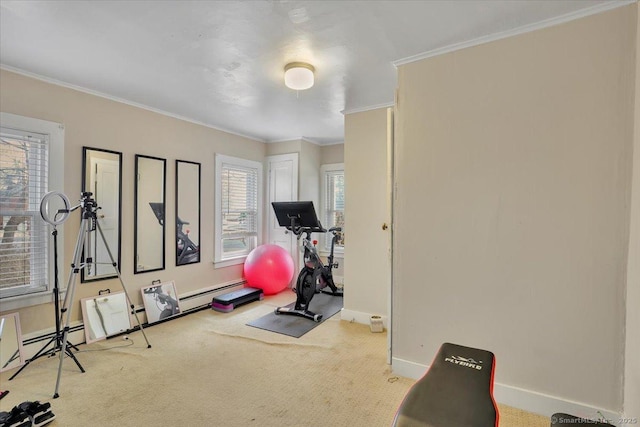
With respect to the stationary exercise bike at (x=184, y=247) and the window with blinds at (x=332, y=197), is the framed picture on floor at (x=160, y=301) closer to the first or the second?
the stationary exercise bike at (x=184, y=247)

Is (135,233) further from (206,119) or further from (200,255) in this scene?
(206,119)

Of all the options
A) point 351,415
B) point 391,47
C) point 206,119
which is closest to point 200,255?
point 206,119

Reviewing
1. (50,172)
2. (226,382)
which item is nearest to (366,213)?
(226,382)

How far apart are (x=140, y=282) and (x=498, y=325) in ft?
11.9

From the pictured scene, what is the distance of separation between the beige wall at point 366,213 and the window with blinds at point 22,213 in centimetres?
302


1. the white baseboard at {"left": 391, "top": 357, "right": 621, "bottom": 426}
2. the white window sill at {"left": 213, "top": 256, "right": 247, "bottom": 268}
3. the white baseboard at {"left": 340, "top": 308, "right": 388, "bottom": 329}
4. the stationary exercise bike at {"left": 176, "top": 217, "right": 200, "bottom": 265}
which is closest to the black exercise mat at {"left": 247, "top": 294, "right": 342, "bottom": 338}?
the white baseboard at {"left": 340, "top": 308, "right": 388, "bottom": 329}

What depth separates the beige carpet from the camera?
2.05m

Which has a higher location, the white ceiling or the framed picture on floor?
the white ceiling

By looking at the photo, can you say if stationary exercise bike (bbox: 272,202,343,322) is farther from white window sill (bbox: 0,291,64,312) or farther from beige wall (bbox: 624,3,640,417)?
beige wall (bbox: 624,3,640,417)

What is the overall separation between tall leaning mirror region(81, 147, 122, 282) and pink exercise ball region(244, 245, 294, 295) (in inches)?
71.8

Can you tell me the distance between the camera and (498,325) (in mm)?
2178

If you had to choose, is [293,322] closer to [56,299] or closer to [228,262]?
[228,262]

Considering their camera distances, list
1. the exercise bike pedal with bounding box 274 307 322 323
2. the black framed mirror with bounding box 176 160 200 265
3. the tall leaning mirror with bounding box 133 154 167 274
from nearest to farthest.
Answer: the tall leaning mirror with bounding box 133 154 167 274
the exercise bike pedal with bounding box 274 307 322 323
the black framed mirror with bounding box 176 160 200 265

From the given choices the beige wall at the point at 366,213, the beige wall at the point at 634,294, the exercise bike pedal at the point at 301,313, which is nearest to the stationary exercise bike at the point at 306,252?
the exercise bike pedal at the point at 301,313
